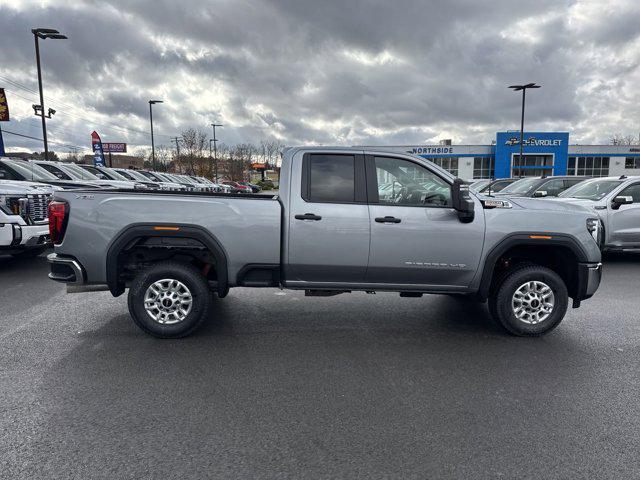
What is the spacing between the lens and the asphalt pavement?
262 cm

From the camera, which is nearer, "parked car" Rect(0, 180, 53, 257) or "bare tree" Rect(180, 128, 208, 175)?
"parked car" Rect(0, 180, 53, 257)

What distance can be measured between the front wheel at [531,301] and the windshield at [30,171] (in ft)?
37.0

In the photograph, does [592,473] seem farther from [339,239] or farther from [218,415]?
[339,239]

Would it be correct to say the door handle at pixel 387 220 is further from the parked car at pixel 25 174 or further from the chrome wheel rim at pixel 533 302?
the parked car at pixel 25 174

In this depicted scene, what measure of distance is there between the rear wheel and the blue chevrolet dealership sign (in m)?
55.3

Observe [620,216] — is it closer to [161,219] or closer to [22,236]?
[161,219]

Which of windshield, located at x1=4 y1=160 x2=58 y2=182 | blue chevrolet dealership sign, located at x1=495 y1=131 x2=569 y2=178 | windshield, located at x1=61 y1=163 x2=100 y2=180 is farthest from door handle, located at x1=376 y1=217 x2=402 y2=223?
blue chevrolet dealership sign, located at x1=495 y1=131 x2=569 y2=178

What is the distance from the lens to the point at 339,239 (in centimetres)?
444

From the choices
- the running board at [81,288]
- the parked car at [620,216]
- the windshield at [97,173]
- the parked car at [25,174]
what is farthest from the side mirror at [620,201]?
the windshield at [97,173]

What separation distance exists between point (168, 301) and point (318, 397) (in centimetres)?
202

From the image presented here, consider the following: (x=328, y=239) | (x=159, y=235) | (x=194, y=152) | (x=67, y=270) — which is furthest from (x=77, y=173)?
(x=194, y=152)

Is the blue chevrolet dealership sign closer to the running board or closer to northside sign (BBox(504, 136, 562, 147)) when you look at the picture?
northside sign (BBox(504, 136, 562, 147))

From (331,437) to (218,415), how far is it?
0.84 metres

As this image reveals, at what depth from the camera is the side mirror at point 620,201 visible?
338 inches
